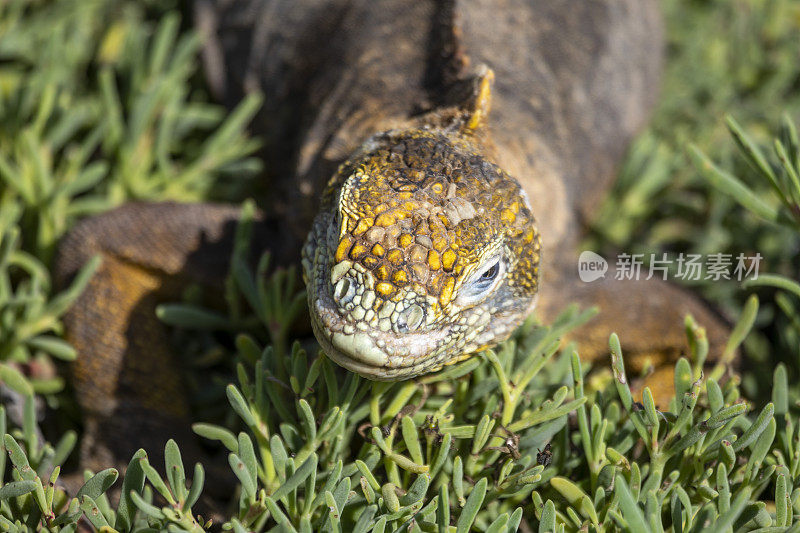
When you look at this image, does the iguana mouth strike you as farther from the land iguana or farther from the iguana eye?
the iguana eye

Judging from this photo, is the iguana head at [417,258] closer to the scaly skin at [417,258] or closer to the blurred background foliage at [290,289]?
the scaly skin at [417,258]

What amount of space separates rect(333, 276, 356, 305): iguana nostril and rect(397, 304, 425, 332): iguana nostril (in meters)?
0.13

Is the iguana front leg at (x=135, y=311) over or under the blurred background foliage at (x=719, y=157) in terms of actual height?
under

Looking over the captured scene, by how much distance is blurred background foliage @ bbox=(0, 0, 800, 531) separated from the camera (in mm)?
1902

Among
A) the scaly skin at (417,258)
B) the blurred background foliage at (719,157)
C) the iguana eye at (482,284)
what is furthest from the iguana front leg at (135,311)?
the blurred background foliage at (719,157)

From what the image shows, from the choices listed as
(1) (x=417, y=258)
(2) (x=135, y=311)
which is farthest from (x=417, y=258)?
(2) (x=135, y=311)

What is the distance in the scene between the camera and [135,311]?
307cm

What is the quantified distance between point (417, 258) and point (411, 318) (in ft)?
0.47

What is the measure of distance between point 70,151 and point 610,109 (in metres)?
2.46

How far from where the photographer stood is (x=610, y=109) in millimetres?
3709

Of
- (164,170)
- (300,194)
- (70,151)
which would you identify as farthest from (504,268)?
(70,151)

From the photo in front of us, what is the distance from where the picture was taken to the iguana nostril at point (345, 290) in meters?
1.85

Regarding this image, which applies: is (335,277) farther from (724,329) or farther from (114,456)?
(724,329)

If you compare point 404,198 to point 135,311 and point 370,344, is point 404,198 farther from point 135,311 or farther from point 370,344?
point 135,311
